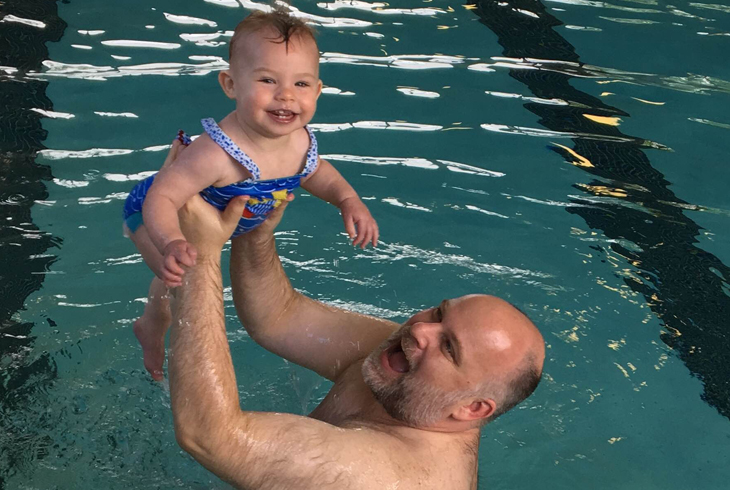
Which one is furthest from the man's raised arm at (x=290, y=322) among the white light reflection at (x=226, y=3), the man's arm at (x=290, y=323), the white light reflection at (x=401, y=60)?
the white light reflection at (x=226, y=3)

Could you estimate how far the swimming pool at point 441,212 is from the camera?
138 inches

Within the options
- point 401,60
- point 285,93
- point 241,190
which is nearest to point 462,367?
point 241,190

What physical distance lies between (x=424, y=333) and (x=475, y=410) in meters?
0.29

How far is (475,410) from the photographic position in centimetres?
277

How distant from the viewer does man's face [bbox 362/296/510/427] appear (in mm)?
2709

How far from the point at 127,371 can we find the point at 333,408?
1.00 meters

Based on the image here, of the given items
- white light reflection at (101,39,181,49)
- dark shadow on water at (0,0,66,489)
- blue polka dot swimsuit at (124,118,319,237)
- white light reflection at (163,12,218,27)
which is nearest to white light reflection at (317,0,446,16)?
white light reflection at (163,12,218,27)

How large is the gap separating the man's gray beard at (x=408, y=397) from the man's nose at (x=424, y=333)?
0.38 feet

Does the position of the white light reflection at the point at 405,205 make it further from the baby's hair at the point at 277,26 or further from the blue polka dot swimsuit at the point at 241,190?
the baby's hair at the point at 277,26

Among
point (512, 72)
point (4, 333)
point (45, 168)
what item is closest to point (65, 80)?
point (45, 168)

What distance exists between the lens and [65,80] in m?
5.23

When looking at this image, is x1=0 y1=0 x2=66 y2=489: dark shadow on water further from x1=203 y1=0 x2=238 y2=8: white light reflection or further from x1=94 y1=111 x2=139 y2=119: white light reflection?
x1=203 y1=0 x2=238 y2=8: white light reflection

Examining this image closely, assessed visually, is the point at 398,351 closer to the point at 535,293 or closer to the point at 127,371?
the point at 127,371

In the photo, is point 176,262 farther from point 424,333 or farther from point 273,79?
point 424,333
